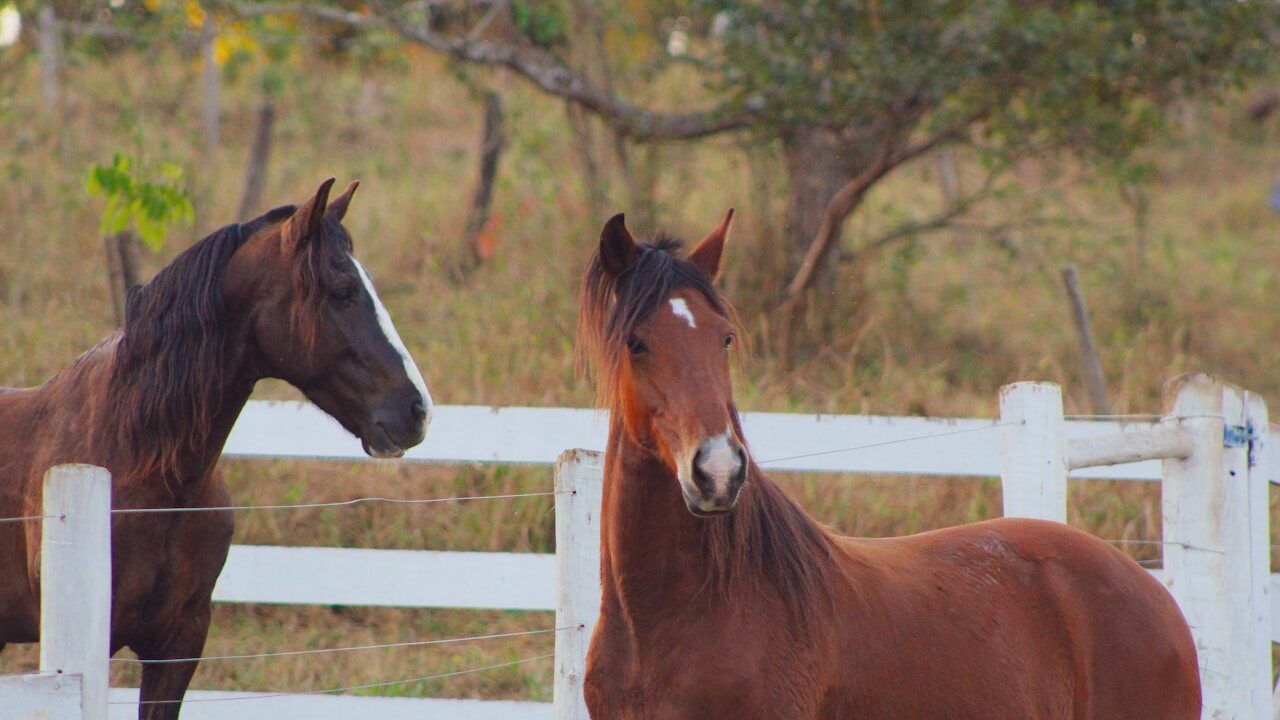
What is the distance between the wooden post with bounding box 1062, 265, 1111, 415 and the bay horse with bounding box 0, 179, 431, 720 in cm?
595

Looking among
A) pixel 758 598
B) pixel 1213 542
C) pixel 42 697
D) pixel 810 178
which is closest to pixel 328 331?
pixel 42 697

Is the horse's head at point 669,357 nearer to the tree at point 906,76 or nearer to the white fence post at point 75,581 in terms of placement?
the white fence post at point 75,581

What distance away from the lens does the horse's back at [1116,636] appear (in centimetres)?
316

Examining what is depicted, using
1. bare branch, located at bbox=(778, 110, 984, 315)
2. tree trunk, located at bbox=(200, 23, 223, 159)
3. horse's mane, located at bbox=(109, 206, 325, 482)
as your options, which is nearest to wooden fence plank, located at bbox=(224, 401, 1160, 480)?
horse's mane, located at bbox=(109, 206, 325, 482)

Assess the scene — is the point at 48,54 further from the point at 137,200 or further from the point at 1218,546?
the point at 1218,546

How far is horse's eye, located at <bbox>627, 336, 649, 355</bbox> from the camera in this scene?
2744mm

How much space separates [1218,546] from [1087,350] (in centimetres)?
465

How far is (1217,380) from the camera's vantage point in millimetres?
4293

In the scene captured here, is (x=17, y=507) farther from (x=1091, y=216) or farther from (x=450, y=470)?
(x=1091, y=216)

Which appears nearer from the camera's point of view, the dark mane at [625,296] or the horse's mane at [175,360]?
the dark mane at [625,296]

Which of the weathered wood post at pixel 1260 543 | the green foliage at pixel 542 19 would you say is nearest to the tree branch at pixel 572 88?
the green foliage at pixel 542 19

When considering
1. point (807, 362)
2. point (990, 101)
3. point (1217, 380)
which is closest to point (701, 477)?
point (1217, 380)

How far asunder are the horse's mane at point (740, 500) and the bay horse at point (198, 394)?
2.84 ft

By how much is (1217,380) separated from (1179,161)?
16593mm
